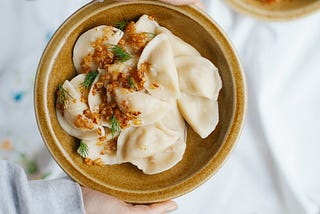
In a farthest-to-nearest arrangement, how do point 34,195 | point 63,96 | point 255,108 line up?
1. point 255,108
2. point 63,96
3. point 34,195

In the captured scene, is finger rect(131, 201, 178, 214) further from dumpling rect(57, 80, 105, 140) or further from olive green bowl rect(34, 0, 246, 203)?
dumpling rect(57, 80, 105, 140)

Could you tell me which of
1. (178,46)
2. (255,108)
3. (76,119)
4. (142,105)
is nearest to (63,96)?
(76,119)

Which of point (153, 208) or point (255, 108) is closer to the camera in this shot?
point (153, 208)

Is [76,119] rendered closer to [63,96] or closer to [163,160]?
[63,96]

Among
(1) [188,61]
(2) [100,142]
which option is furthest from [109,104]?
(1) [188,61]

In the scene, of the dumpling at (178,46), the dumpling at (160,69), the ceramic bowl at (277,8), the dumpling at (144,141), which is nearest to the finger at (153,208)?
the dumpling at (144,141)

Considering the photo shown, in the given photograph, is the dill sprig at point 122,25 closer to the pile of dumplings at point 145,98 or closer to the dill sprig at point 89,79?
the pile of dumplings at point 145,98
